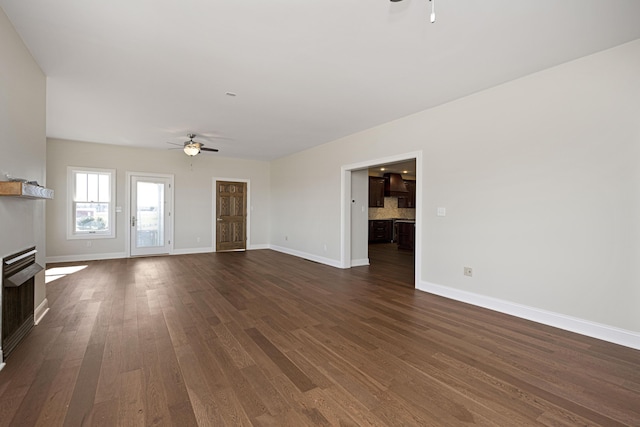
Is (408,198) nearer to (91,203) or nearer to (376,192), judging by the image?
(376,192)

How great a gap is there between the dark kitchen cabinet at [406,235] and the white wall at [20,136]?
809 cm

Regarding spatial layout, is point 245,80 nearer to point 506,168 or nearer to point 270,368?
point 270,368

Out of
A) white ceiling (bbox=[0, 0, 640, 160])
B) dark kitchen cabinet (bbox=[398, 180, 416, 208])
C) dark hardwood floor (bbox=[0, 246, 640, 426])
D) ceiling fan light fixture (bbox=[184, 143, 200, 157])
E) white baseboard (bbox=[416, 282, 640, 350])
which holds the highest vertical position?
white ceiling (bbox=[0, 0, 640, 160])

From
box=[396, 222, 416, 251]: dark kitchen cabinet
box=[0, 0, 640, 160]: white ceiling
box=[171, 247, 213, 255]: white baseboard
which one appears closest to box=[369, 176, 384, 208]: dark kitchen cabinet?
box=[396, 222, 416, 251]: dark kitchen cabinet

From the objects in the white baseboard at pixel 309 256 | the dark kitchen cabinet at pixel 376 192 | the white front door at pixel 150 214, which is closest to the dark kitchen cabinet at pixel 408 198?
the dark kitchen cabinet at pixel 376 192

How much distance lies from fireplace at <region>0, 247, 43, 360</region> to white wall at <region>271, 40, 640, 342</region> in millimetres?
4653

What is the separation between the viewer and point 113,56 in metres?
3.02

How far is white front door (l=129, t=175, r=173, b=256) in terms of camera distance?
24.5ft

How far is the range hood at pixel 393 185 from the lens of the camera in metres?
10.9

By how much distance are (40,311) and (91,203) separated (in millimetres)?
4503

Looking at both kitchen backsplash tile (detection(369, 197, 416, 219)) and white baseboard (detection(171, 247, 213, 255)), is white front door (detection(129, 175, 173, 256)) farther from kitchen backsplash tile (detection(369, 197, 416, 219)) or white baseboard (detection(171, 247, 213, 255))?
kitchen backsplash tile (detection(369, 197, 416, 219))

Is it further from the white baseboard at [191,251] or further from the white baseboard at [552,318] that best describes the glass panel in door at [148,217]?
the white baseboard at [552,318]

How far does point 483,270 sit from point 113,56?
4.91 metres

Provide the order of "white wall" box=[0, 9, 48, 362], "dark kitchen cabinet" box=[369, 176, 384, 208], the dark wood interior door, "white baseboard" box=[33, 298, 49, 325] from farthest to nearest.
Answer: "dark kitchen cabinet" box=[369, 176, 384, 208] → the dark wood interior door → "white baseboard" box=[33, 298, 49, 325] → "white wall" box=[0, 9, 48, 362]
